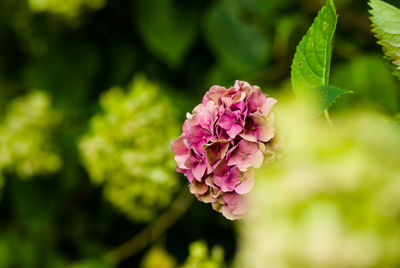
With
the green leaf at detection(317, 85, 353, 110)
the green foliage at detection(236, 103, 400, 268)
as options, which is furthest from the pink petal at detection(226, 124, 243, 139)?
the green foliage at detection(236, 103, 400, 268)

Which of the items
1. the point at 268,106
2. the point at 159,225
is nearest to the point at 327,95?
the point at 268,106

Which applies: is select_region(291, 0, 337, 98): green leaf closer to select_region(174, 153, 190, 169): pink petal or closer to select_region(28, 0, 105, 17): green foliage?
select_region(174, 153, 190, 169): pink petal

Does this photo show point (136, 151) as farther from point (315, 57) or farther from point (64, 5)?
point (315, 57)

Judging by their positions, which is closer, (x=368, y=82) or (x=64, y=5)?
(x=368, y=82)

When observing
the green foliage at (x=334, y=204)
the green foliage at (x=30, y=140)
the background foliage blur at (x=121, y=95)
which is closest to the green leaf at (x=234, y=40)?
the background foliage blur at (x=121, y=95)

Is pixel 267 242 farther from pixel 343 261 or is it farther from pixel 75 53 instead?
pixel 75 53

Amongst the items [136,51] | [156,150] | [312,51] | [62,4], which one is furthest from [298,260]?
[136,51]
